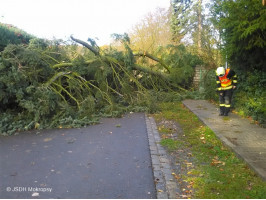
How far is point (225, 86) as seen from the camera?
823cm

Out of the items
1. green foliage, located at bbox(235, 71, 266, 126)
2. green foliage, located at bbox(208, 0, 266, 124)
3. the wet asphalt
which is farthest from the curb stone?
green foliage, located at bbox(208, 0, 266, 124)

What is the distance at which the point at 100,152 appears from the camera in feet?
16.8

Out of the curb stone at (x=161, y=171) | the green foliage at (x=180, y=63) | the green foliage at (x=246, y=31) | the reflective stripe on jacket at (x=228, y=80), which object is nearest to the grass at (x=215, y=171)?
the curb stone at (x=161, y=171)

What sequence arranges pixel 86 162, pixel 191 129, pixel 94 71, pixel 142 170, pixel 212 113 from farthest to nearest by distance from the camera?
pixel 94 71 < pixel 212 113 < pixel 191 129 < pixel 86 162 < pixel 142 170

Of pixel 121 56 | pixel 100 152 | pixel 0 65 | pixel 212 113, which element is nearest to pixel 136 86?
pixel 121 56

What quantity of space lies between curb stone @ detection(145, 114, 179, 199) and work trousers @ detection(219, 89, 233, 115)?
3.10m

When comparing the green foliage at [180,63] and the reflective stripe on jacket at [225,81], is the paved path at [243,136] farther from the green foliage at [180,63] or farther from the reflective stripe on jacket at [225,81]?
the green foliage at [180,63]

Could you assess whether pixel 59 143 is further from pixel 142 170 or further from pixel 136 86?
pixel 136 86

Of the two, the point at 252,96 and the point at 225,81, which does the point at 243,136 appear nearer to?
the point at 252,96

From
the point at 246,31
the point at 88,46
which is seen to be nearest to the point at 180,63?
the point at 88,46

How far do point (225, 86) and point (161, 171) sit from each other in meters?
5.23

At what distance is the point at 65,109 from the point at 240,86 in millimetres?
6469

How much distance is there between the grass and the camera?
10.9ft

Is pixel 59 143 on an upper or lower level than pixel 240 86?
lower
